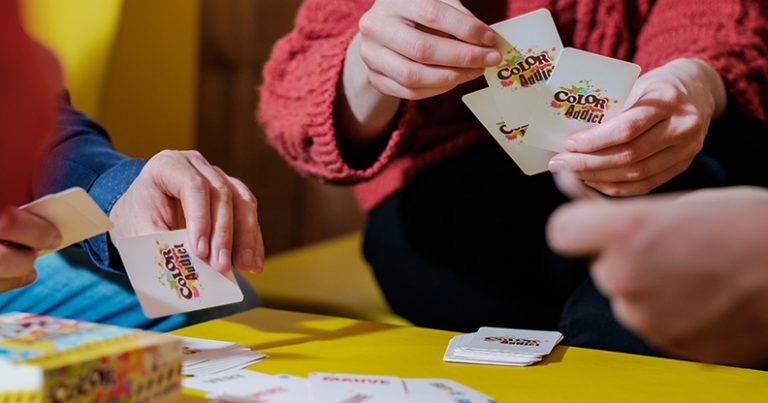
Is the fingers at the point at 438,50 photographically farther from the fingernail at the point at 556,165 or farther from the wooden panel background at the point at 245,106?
the wooden panel background at the point at 245,106

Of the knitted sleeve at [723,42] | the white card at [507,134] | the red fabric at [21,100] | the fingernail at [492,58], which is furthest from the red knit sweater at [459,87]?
the red fabric at [21,100]

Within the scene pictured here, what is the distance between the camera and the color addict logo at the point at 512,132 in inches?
49.1

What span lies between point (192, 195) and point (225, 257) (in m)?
0.09

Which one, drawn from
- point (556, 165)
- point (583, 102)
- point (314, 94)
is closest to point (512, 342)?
point (556, 165)

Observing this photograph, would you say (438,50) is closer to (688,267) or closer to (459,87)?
(459,87)

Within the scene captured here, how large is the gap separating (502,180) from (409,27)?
Result: 0.41m

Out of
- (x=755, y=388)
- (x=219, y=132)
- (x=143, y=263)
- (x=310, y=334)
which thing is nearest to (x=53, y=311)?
(x=143, y=263)

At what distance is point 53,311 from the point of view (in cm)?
132

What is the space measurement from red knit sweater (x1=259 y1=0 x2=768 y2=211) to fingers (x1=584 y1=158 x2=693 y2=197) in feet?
0.90

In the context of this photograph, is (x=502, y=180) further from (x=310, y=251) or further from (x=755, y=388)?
(x=310, y=251)

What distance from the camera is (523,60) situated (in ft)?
3.91

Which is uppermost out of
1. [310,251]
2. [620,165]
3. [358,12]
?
[358,12]

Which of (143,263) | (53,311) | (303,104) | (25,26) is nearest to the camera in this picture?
(25,26)

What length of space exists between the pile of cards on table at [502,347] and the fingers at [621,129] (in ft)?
0.81
